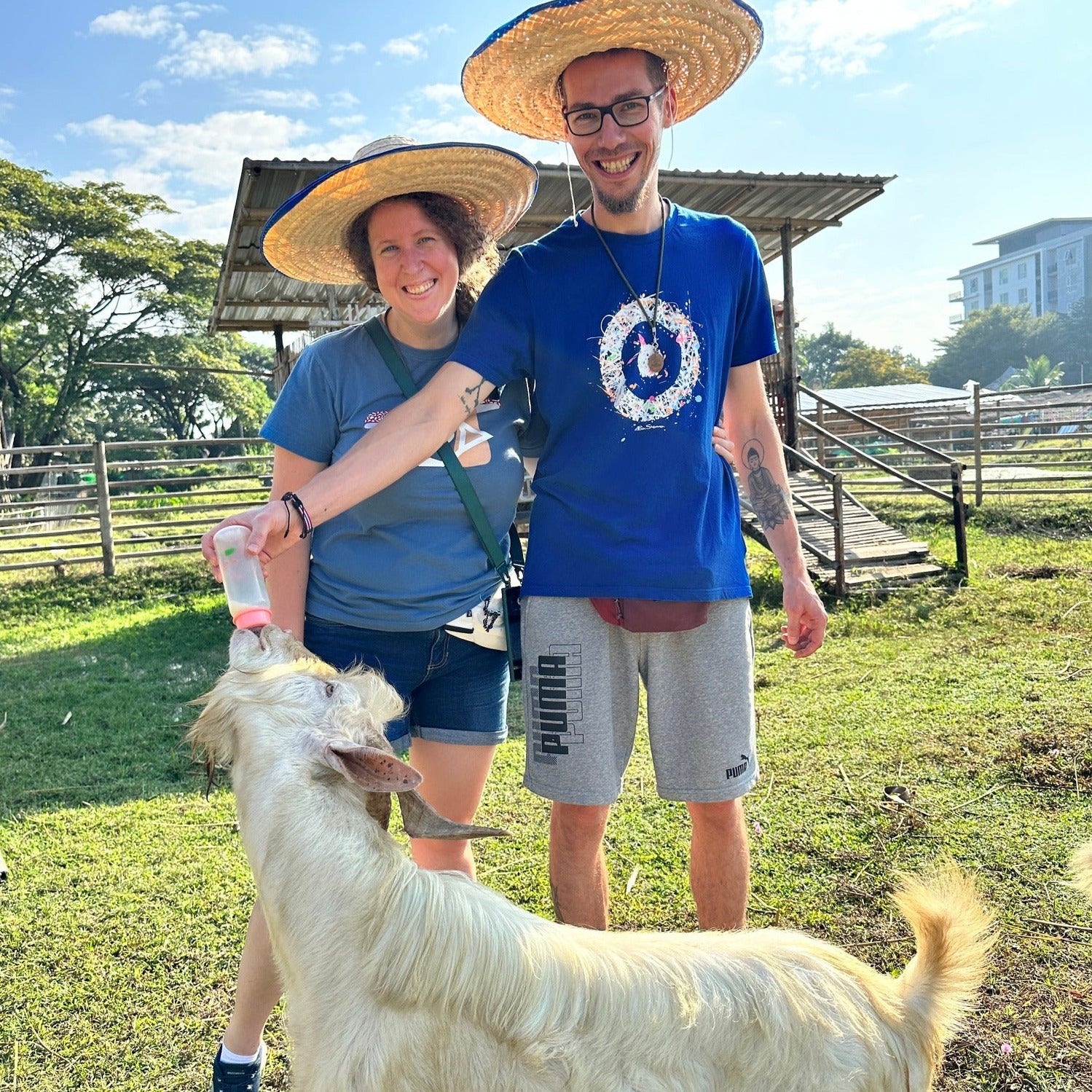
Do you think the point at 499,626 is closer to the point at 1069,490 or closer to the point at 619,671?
the point at 619,671

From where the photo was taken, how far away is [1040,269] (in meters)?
127

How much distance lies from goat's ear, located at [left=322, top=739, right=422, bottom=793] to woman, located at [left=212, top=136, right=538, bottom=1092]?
0.77 m

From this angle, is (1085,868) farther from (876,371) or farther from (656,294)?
(876,371)

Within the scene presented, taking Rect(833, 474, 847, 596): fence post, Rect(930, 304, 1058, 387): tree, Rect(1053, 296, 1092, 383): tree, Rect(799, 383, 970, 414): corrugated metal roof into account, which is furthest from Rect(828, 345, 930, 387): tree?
Rect(833, 474, 847, 596): fence post

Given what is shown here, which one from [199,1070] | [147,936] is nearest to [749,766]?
[199,1070]

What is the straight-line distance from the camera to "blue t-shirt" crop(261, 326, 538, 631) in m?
2.49

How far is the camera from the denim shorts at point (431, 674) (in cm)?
253

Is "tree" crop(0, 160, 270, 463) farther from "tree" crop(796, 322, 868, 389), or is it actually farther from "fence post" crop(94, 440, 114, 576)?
"tree" crop(796, 322, 868, 389)

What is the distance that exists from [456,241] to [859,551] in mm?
7917

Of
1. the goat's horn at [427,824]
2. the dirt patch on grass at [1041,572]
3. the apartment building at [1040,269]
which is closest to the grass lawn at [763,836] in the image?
the goat's horn at [427,824]

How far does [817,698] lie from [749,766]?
3938 millimetres

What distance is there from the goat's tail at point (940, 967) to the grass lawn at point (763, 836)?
0.92m

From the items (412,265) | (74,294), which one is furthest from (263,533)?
(74,294)

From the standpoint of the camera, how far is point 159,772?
5.51 metres
